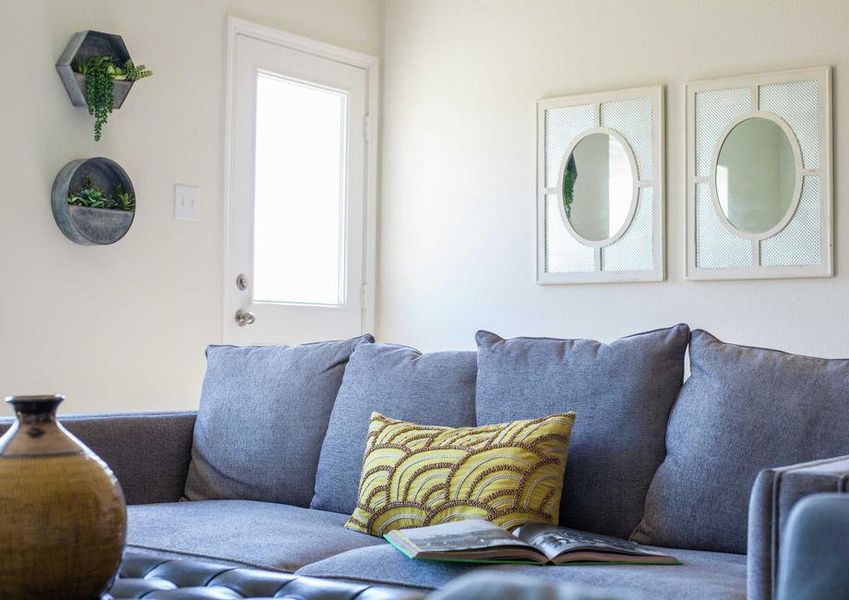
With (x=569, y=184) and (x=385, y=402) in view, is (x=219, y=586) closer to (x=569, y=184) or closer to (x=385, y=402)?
(x=385, y=402)

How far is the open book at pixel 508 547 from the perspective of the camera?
1908 mm

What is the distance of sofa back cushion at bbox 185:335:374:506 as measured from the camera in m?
2.80

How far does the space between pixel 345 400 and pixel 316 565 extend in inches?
29.0

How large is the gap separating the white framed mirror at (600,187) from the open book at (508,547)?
7.70 ft

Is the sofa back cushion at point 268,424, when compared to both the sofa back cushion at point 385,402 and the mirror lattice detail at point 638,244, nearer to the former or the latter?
the sofa back cushion at point 385,402

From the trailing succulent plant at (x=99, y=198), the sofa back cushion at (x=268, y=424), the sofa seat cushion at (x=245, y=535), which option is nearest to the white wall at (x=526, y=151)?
the trailing succulent plant at (x=99, y=198)

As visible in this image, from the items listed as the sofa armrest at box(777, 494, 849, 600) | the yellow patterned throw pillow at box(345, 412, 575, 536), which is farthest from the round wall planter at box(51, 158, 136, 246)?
the sofa armrest at box(777, 494, 849, 600)

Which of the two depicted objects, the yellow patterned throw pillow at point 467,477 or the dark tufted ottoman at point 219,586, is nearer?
the dark tufted ottoman at point 219,586

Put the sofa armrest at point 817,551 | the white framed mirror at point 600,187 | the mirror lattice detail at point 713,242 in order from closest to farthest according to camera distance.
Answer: the sofa armrest at point 817,551
the mirror lattice detail at point 713,242
the white framed mirror at point 600,187

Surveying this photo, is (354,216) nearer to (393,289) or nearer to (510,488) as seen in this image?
(393,289)

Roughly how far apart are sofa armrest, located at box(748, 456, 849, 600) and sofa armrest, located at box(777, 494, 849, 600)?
465 mm

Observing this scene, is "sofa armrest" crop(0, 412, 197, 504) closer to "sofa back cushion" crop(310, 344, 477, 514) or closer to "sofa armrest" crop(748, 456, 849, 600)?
"sofa back cushion" crop(310, 344, 477, 514)

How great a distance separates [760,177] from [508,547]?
2.51 m

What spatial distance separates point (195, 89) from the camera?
4.17 meters
